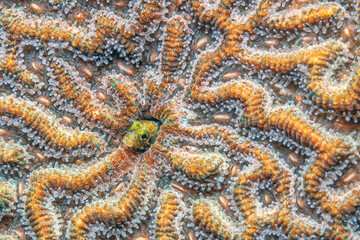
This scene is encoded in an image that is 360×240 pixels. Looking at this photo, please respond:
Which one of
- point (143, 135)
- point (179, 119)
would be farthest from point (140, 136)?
point (179, 119)

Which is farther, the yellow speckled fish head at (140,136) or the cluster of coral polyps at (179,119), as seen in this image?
the yellow speckled fish head at (140,136)

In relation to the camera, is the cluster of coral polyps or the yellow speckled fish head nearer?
the cluster of coral polyps

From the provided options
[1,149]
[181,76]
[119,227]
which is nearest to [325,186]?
[181,76]

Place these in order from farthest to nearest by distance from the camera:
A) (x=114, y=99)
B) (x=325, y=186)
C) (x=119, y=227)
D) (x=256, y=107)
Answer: (x=114, y=99), (x=119, y=227), (x=256, y=107), (x=325, y=186)

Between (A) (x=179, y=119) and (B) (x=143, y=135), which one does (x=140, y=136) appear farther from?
(A) (x=179, y=119)

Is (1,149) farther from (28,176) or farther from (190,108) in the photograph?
(190,108)

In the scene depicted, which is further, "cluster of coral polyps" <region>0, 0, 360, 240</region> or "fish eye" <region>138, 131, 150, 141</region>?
"fish eye" <region>138, 131, 150, 141</region>
